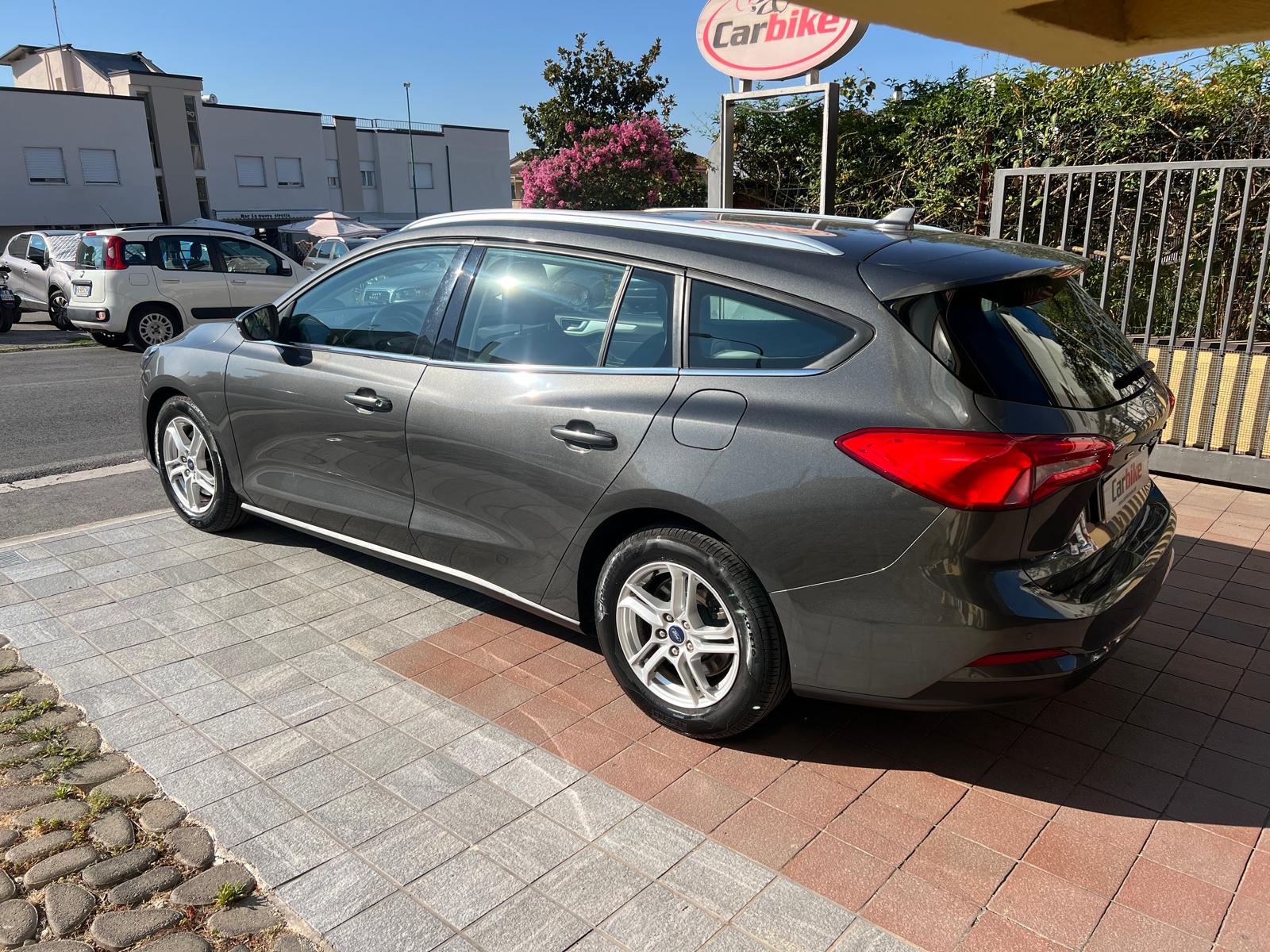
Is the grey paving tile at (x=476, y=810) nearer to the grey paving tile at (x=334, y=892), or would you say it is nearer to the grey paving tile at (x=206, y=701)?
the grey paving tile at (x=334, y=892)

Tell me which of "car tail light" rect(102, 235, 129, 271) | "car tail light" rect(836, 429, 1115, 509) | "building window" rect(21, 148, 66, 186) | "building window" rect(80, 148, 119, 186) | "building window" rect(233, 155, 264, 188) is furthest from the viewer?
"building window" rect(233, 155, 264, 188)

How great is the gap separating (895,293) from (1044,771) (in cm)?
162

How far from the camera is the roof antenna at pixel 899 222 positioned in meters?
3.43

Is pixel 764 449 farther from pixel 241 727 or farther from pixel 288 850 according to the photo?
pixel 241 727

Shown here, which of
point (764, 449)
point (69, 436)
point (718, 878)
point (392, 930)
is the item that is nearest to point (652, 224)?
point (764, 449)

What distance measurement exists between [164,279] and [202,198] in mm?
32390

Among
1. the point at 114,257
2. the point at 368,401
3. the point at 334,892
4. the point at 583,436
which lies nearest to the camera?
the point at 334,892

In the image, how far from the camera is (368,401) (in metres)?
4.03

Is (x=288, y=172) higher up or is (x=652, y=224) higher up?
(x=288, y=172)

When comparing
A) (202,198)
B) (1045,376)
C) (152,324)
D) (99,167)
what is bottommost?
(152,324)

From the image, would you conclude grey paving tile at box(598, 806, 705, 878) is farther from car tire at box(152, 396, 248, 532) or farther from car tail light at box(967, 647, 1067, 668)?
car tire at box(152, 396, 248, 532)

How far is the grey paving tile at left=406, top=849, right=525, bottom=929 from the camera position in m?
2.46

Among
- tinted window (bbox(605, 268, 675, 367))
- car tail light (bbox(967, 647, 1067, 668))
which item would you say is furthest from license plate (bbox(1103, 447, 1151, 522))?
tinted window (bbox(605, 268, 675, 367))

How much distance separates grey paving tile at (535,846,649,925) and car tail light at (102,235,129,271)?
45.5ft
